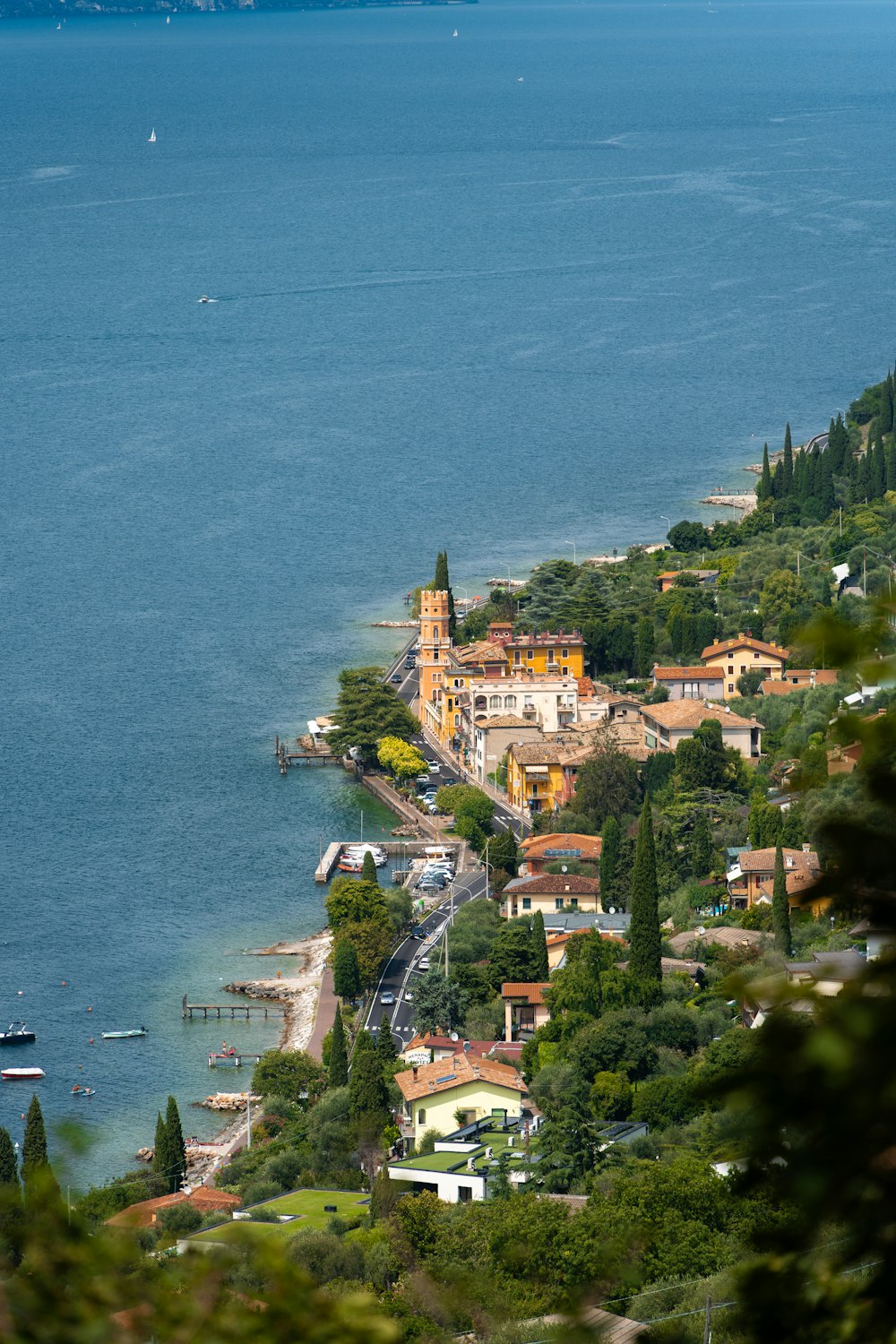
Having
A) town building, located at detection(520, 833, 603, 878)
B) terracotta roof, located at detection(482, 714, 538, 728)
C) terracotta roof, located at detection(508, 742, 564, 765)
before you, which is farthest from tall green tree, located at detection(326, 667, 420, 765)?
town building, located at detection(520, 833, 603, 878)

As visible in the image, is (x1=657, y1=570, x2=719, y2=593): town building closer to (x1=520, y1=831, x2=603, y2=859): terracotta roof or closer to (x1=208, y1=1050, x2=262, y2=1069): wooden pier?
(x1=520, y1=831, x2=603, y2=859): terracotta roof

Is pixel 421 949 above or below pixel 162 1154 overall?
below

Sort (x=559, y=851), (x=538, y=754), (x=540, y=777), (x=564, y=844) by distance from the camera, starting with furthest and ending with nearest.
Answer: (x=538, y=754) → (x=540, y=777) → (x=564, y=844) → (x=559, y=851)

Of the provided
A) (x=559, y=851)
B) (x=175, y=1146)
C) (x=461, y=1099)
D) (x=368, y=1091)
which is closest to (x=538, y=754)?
(x=559, y=851)

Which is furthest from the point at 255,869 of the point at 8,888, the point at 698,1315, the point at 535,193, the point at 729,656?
the point at 535,193

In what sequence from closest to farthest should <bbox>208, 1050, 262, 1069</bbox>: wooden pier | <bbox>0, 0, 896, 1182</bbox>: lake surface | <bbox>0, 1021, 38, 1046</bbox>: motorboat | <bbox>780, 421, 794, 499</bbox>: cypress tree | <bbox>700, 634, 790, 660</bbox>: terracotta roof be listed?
<bbox>208, 1050, 262, 1069</bbox>: wooden pier < <bbox>0, 1021, 38, 1046</bbox>: motorboat < <bbox>0, 0, 896, 1182</bbox>: lake surface < <bbox>700, 634, 790, 660</bbox>: terracotta roof < <bbox>780, 421, 794, 499</bbox>: cypress tree

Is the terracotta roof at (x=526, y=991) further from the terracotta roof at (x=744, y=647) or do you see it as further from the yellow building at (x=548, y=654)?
the yellow building at (x=548, y=654)

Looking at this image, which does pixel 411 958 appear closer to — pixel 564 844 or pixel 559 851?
pixel 559 851
